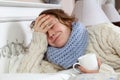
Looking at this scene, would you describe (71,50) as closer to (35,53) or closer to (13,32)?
(35,53)

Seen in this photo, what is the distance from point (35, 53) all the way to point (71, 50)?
0.17 meters

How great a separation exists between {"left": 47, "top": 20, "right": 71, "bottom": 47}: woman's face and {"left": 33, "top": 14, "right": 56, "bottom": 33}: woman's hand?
0.02 metres

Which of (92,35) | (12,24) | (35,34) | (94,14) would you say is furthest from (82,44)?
(94,14)

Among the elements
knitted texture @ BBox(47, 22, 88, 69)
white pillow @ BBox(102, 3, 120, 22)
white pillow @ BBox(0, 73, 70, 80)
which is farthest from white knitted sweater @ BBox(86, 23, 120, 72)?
white pillow @ BBox(102, 3, 120, 22)

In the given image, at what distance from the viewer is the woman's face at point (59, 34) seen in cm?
126

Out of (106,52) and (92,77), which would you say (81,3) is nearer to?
(106,52)

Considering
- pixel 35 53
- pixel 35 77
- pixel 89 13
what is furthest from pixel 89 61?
pixel 89 13

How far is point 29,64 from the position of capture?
1.21 meters

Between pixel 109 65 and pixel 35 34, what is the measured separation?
15.4 inches

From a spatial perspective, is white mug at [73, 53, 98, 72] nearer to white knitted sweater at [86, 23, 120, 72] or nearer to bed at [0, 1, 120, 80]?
bed at [0, 1, 120, 80]

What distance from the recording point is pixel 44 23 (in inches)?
50.1

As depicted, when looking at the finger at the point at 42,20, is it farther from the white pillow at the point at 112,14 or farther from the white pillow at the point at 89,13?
the white pillow at the point at 112,14

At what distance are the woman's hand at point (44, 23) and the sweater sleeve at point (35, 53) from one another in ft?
0.09

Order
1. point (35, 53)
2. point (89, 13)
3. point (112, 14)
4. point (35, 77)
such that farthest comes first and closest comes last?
point (112, 14)
point (89, 13)
point (35, 53)
point (35, 77)
